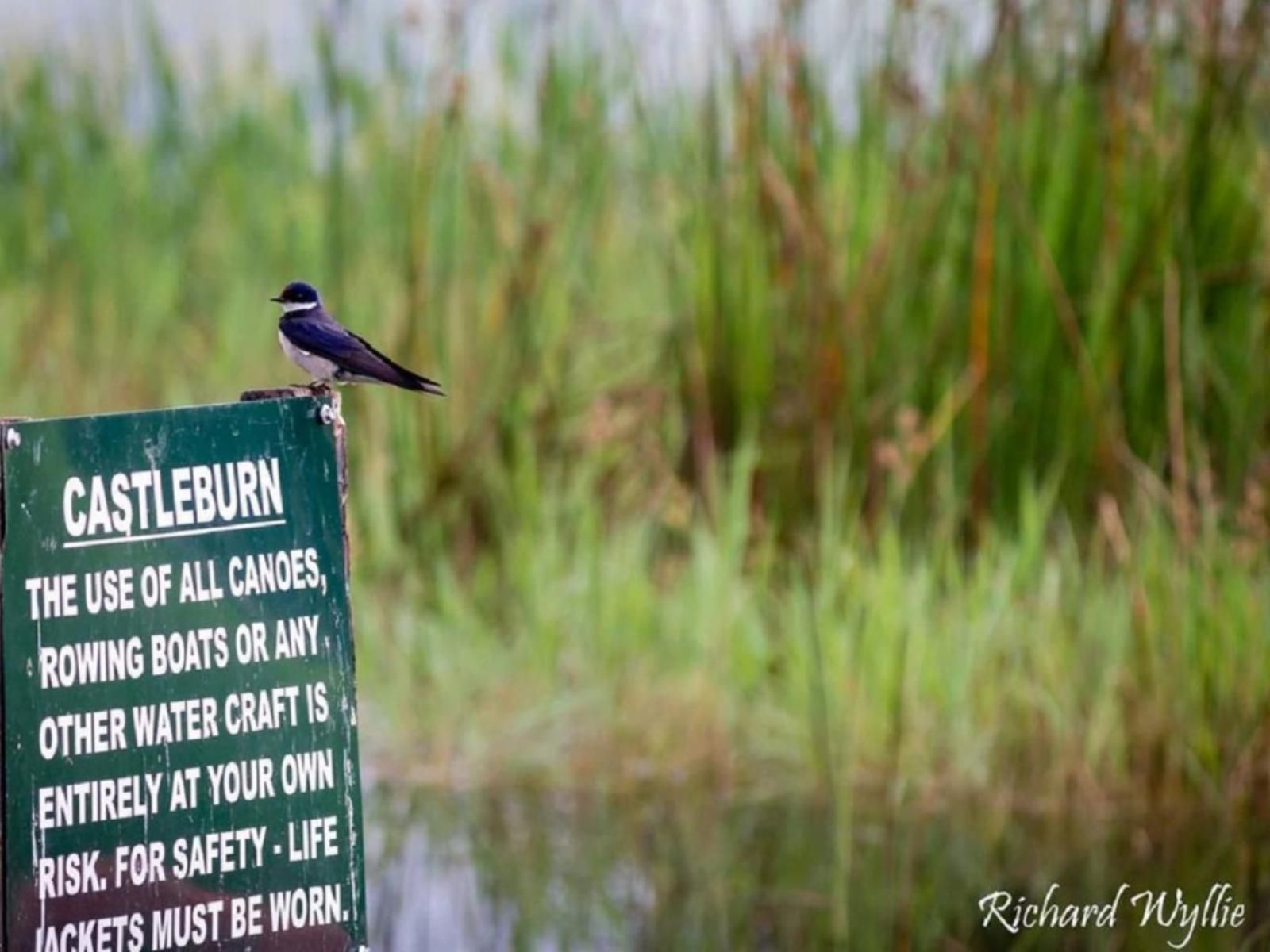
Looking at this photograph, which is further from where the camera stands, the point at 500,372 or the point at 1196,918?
the point at 500,372

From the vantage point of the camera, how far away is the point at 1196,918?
5.10m

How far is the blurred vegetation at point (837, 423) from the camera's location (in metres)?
5.97

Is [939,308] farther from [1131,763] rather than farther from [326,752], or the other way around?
[326,752]

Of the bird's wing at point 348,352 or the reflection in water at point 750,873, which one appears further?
the reflection in water at point 750,873

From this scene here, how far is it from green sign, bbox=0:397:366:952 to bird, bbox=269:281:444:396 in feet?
1.45

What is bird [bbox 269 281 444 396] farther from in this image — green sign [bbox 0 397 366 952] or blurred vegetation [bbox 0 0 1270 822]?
blurred vegetation [bbox 0 0 1270 822]

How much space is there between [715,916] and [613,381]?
2715mm

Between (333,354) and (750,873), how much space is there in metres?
1.90

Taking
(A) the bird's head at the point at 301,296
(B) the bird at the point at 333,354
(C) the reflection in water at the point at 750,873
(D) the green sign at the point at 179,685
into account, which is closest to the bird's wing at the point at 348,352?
(B) the bird at the point at 333,354

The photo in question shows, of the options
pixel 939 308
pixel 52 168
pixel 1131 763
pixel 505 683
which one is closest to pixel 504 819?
pixel 505 683

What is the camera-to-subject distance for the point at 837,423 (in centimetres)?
676
